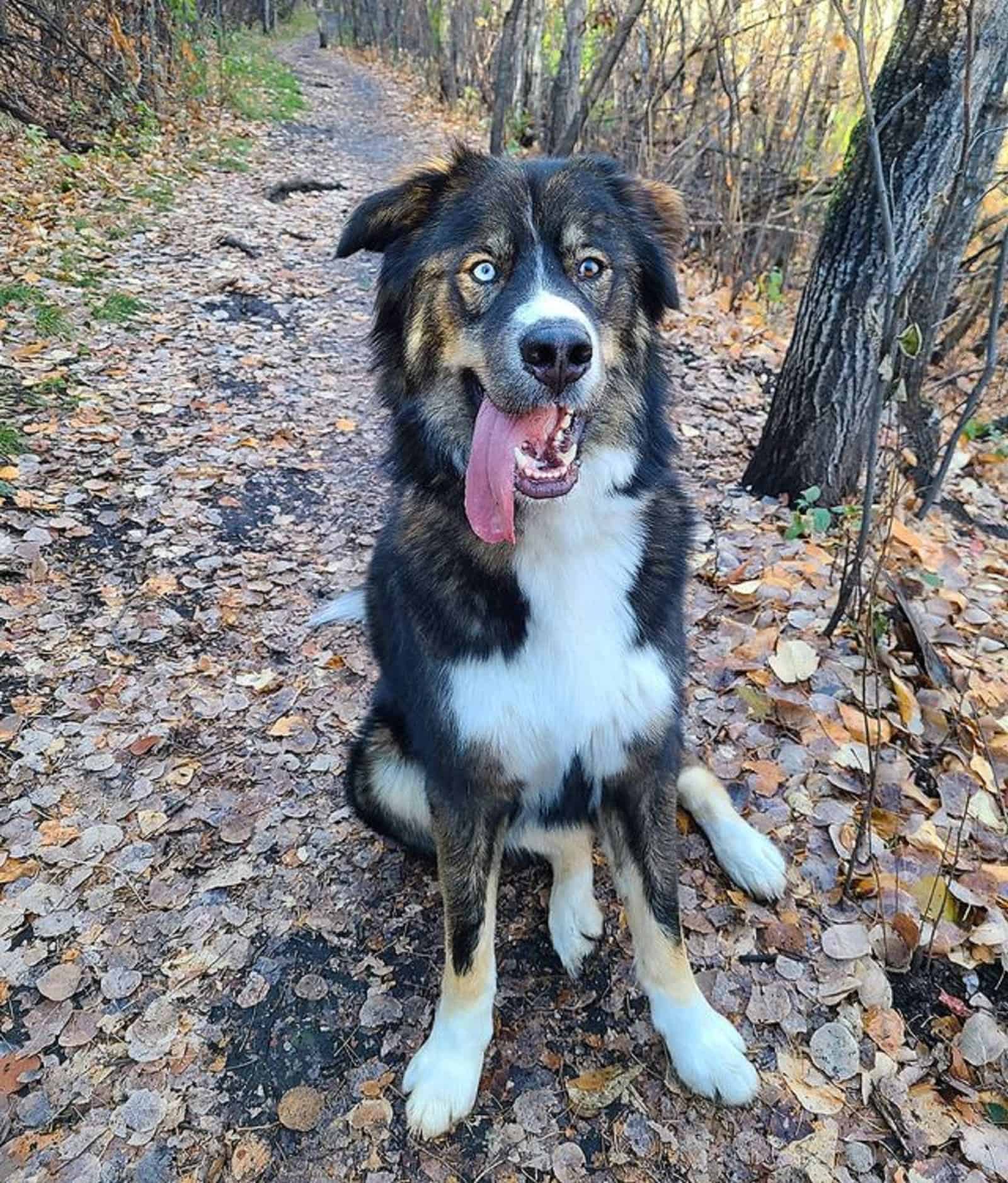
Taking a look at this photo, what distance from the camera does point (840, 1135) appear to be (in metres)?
2.24

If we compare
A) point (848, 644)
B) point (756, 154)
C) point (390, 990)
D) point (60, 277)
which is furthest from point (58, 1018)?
point (756, 154)

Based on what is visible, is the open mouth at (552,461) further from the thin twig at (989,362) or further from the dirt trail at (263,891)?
the thin twig at (989,362)

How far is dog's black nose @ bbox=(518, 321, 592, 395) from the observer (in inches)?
76.7

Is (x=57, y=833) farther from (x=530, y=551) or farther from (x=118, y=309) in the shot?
(x=118, y=309)

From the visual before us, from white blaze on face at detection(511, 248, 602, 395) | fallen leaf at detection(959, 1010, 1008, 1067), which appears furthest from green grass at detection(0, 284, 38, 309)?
fallen leaf at detection(959, 1010, 1008, 1067)

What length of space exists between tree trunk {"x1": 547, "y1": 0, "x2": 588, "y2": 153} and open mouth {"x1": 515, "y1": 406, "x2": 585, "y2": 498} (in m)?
9.51

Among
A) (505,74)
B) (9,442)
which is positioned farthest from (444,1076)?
(505,74)

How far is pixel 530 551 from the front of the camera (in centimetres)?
220

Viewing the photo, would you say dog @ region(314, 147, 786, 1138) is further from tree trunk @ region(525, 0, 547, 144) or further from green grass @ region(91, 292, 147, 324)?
tree trunk @ region(525, 0, 547, 144)

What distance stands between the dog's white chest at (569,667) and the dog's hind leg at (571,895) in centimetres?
53

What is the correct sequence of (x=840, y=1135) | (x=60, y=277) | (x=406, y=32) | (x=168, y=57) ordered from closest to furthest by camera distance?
1. (x=840, y=1135)
2. (x=60, y=277)
3. (x=168, y=57)
4. (x=406, y=32)

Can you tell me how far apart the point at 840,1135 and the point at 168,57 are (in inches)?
654

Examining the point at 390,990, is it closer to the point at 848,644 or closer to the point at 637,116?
the point at 848,644

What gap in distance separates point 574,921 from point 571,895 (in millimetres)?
81
